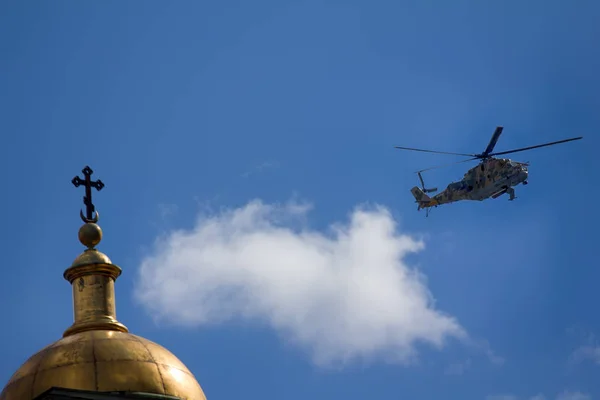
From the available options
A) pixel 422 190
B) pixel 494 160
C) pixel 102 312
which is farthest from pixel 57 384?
pixel 422 190

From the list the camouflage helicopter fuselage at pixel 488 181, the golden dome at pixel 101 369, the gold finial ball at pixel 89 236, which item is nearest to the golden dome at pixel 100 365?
the golden dome at pixel 101 369

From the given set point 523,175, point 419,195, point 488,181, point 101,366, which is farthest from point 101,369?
point 419,195

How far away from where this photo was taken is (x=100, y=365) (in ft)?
71.6

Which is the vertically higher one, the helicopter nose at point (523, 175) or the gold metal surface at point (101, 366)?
the helicopter nose at point (523, 175)

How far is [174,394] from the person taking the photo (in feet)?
72.8

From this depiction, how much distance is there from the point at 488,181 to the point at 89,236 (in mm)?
50950

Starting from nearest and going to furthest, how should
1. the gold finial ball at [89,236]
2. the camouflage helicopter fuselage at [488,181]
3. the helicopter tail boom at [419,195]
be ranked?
1. the gold finial ball at [89,236]
2. the camouflage helicopter fuselage at [488,181]
3. the helicopter tail boom at [419,195]

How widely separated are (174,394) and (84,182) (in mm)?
5432

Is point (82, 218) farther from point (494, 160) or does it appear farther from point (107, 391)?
point (494, 160)

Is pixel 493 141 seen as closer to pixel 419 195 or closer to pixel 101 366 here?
pixel 419 195

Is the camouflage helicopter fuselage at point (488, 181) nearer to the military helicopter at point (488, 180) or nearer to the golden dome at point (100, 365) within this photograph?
the military helicopter at point (488, 180)

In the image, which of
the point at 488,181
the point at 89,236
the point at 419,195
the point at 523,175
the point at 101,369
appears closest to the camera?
the point at 101,369

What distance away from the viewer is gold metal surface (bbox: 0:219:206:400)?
21656 millimetres

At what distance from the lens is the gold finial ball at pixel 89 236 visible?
2486cm
